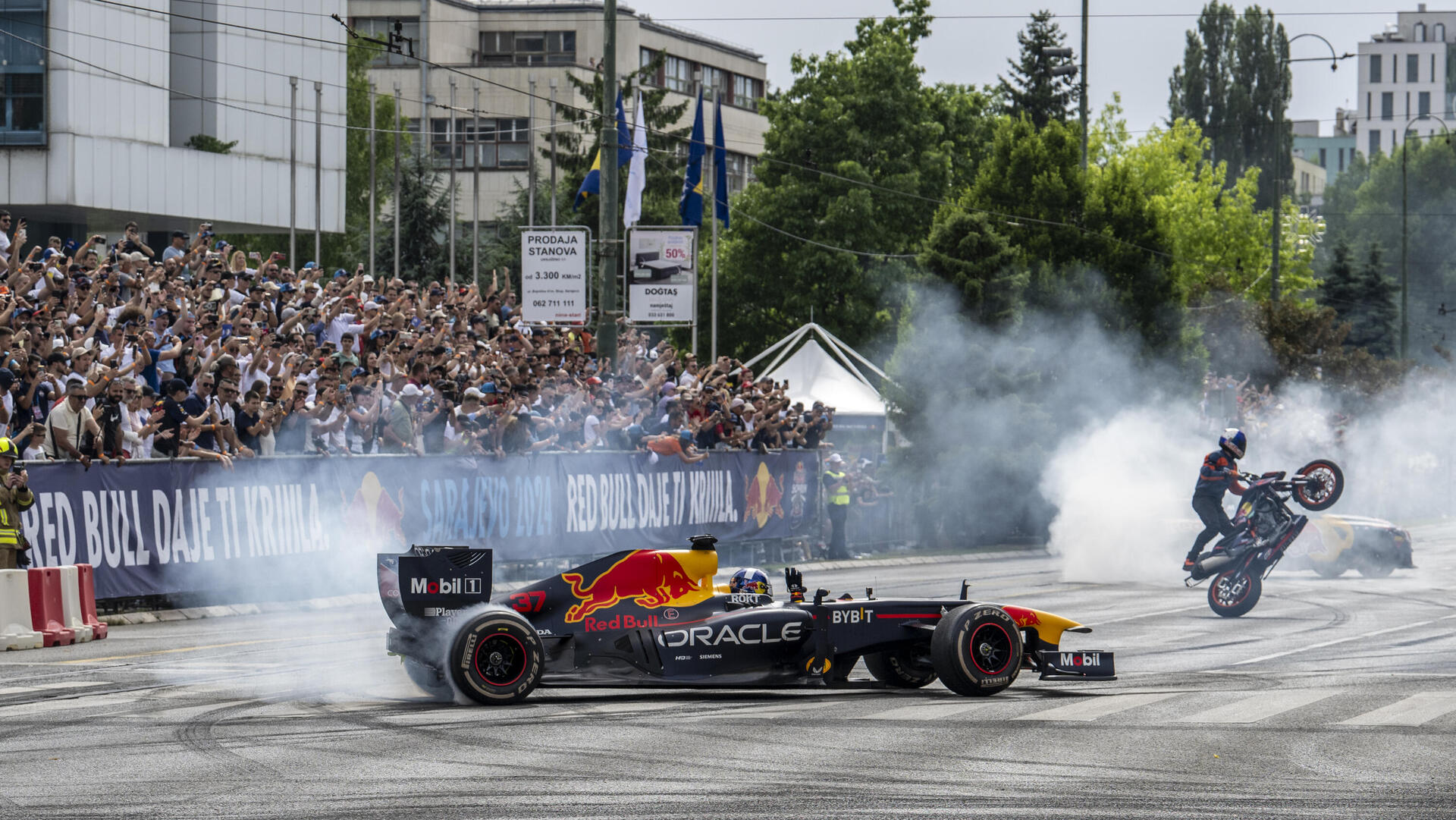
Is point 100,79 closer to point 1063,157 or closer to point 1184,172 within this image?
point 1063,157

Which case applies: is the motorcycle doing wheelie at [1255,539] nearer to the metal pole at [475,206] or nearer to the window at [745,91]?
the metal pole at [475,206]

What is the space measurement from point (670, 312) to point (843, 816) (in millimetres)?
19936

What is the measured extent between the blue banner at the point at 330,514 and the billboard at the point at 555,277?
2.33m

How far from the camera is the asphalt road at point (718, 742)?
7918 mm

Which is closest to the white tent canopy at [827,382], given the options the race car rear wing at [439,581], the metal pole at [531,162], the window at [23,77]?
the metal pole at [531,162]

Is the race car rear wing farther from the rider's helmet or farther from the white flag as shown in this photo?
the white flag

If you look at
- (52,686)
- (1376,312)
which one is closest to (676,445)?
(52,686)

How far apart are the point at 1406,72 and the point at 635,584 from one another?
159 m

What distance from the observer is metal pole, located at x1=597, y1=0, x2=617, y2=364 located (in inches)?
967

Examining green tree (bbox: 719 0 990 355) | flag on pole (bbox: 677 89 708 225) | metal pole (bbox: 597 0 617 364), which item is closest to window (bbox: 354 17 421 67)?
green tree (bbox: 719 0 990 355)

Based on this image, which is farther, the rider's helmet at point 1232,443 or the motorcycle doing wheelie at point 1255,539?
the rider's helmet at point 1232,443

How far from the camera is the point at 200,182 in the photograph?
1709 inches

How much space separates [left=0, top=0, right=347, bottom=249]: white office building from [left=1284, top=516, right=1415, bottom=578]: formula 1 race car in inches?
1065

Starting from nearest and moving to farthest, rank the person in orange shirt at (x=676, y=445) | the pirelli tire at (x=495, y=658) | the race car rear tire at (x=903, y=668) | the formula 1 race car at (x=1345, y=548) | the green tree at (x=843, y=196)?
the pirelli tire at (x=495, y=658), the race car rear tire at (x=903, y=668), the formula 1 race car at (x=1345, y=548), the person in orange shirt at (x=676, y=445), the green tree at (x=843, y=196)
